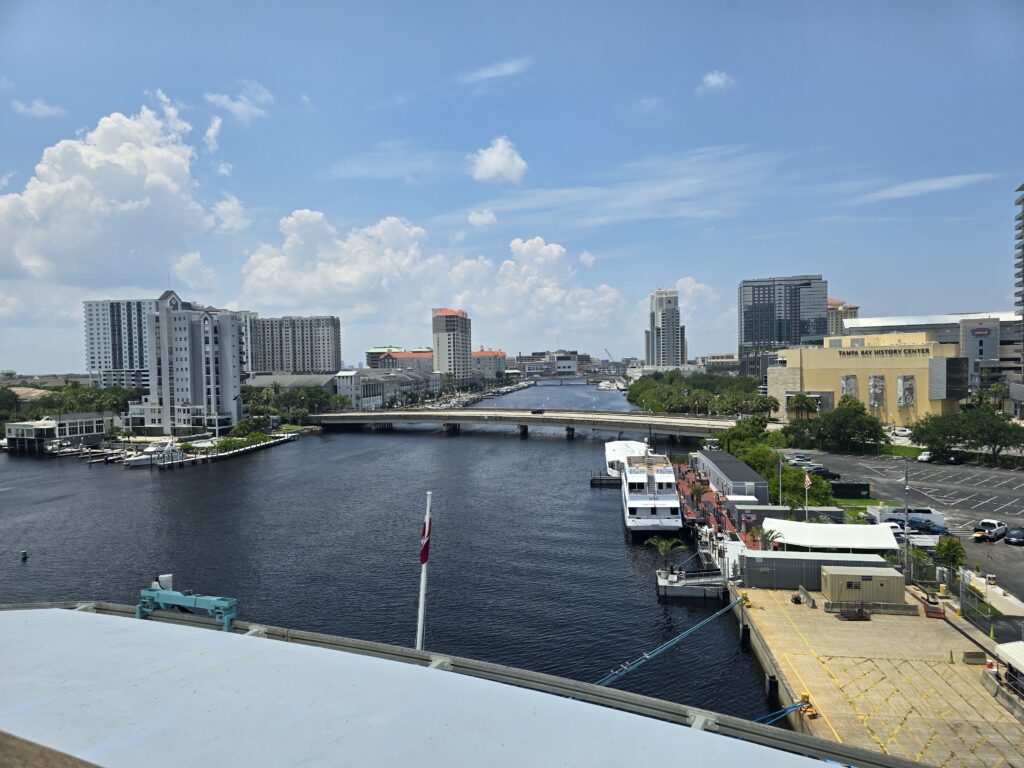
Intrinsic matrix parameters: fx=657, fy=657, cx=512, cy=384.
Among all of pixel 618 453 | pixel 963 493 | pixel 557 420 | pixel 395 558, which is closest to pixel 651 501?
pixel 395 558

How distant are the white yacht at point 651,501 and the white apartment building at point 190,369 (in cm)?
7397

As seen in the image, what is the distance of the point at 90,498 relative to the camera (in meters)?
58.1

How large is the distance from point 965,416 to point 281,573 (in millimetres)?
62803

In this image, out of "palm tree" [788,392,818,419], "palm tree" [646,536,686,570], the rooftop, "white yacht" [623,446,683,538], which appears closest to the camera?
"palm tree" [646,536,686,570]

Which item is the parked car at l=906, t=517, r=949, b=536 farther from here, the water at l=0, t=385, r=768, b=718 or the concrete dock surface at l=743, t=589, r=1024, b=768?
the water at l=0, t=385, r=768, b=718

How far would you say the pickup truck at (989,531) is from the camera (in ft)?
119

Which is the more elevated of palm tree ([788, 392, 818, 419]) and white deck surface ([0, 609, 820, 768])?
white deck surface ([0, 609, 820, 768])

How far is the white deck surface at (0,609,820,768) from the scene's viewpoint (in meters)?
7.72

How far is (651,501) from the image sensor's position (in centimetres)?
4384

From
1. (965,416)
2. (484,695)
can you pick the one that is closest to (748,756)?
(484,695)

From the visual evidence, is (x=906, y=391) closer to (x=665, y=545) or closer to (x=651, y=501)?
(x=651, y=501)

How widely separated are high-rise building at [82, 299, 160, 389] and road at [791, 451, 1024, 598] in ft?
633

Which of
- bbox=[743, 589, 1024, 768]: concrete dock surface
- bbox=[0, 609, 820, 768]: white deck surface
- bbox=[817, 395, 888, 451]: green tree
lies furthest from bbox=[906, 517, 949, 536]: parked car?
bbox=[0, 609, 820, 768]: white deck surface

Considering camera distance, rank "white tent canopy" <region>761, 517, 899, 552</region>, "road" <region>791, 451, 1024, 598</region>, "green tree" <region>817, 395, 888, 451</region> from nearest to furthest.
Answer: "white tent canopy" <region>761, 517, 899, 552</region>, "road" <region>791, 451, 1024, 598</region>, "green tree" <region>817, 395, 888, 451</region>
